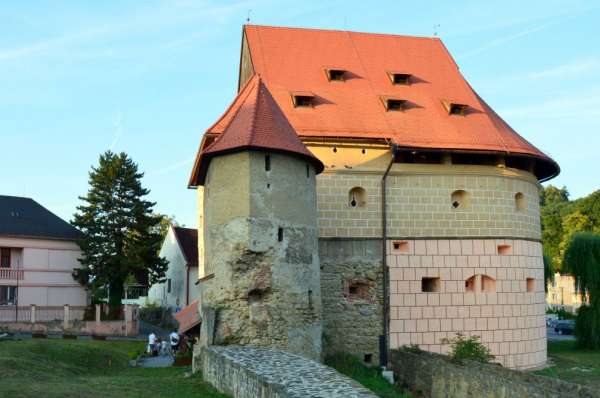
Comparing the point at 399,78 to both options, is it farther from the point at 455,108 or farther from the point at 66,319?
the point at 66,319

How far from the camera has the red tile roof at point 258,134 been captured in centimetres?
1612

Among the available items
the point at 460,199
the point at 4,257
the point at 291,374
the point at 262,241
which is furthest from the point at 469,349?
the point at 4,257

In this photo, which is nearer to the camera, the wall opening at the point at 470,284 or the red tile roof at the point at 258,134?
the red tile roof at the point at 258,134

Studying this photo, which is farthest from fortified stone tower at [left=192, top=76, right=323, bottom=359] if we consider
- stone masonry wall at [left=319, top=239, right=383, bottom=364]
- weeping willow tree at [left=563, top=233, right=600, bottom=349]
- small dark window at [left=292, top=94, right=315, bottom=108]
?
weeping willow tree at [left=563, top=233, right=600, bottom=349]

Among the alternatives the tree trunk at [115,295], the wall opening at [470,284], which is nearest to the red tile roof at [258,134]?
the wall opening at [470,284]

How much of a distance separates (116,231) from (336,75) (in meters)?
14.4

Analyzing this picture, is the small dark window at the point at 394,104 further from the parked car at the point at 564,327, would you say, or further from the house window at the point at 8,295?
the parked car at the point at 564,327

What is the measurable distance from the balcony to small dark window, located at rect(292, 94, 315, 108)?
1663cm

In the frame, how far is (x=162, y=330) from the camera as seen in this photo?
33812 millimetres

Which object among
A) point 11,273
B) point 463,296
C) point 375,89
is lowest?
point 463,296

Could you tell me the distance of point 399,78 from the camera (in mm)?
23562

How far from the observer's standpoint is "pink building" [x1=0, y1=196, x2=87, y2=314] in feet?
100

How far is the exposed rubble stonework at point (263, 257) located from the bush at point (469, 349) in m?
4.94

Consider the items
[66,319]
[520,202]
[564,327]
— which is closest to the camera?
[520,202]
